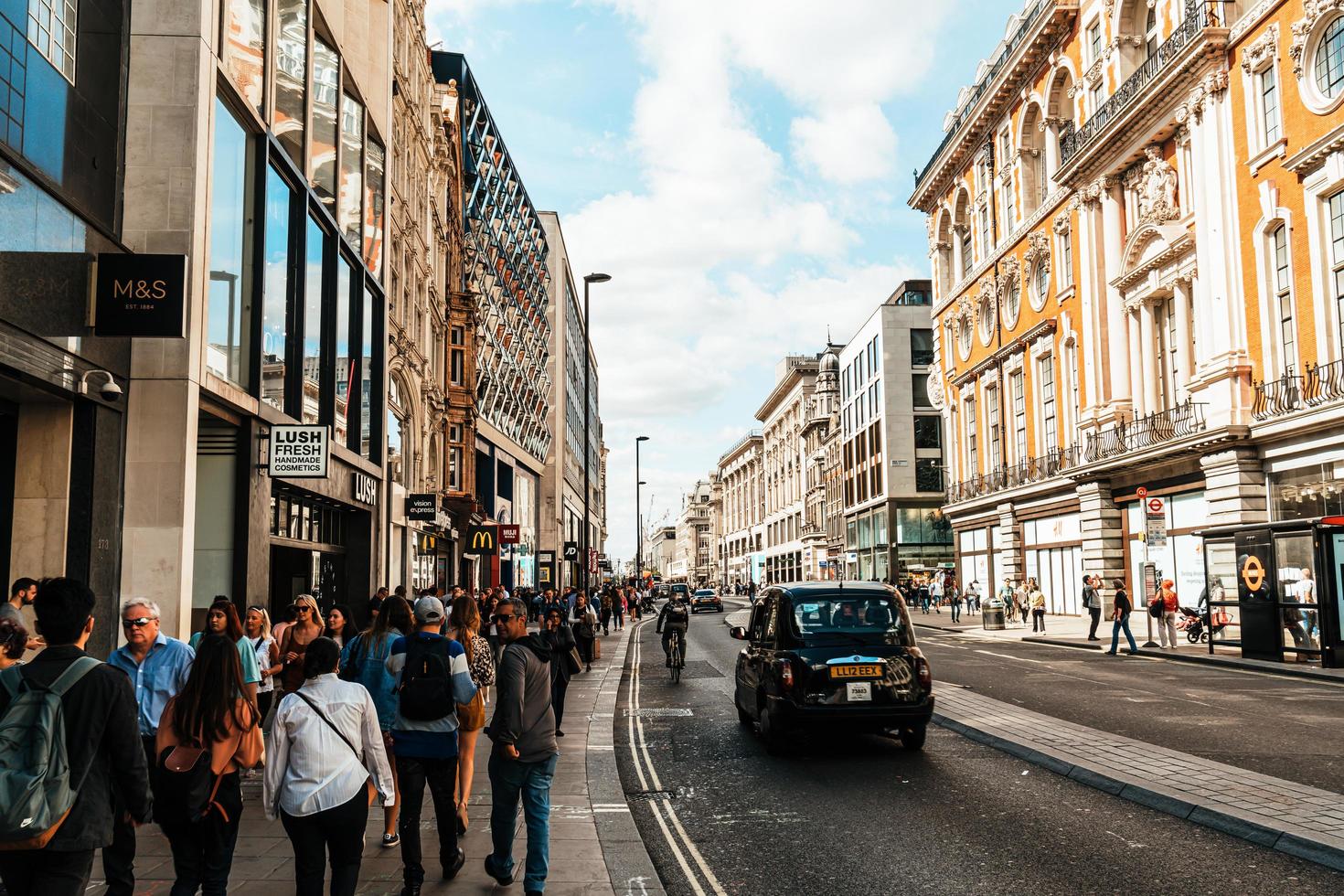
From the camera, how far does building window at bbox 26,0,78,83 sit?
34.8ft

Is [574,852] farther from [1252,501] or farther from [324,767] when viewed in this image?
[1252,501]

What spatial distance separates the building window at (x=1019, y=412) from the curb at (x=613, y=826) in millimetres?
37395

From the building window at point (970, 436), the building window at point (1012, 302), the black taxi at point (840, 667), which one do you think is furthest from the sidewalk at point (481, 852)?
the building window at point (970, 436)

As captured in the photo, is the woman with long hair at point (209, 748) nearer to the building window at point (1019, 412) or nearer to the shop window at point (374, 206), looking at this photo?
the shop window at point (374, 206)

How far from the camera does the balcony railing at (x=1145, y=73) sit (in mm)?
30303

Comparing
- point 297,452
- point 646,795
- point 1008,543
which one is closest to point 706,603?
point 1008,543

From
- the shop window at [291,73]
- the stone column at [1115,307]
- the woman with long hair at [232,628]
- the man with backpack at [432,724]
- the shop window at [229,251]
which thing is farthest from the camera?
the stone column at [1115,307]

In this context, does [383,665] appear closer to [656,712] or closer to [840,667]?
[840,667]

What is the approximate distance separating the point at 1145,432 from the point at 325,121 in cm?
2758

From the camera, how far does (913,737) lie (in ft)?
35.6

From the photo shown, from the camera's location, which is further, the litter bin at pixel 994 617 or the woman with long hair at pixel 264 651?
the litter bin at pixel 994 617

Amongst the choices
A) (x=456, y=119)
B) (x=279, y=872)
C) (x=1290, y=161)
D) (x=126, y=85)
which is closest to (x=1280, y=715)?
(x=279, y=872)

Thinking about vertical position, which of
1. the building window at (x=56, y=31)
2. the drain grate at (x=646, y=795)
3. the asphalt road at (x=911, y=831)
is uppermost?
the building window at (x=56, y=31)

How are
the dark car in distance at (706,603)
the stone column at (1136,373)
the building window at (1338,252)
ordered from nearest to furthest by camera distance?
the building window at (1338,252) → the stone column at (1136,373) → the dark car in distance at (706,603)
